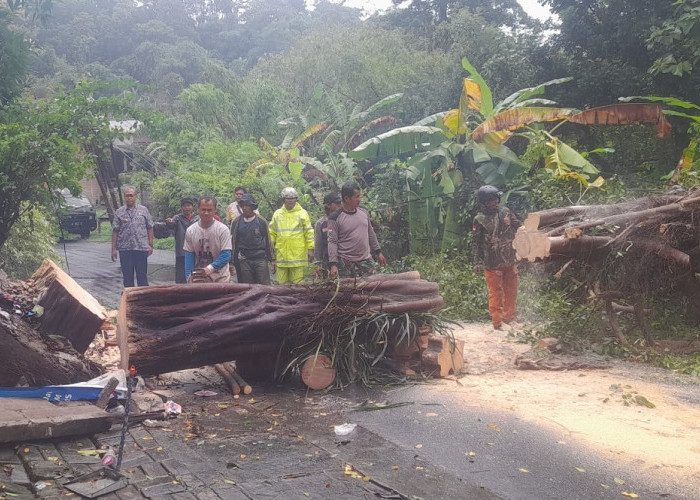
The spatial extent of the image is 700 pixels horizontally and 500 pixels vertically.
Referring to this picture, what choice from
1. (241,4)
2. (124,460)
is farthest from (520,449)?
(241,4)

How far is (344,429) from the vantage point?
5.12 meters

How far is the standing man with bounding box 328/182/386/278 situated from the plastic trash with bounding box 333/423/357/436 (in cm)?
283

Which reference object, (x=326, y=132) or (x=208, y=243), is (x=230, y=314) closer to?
(x=208, y=243)

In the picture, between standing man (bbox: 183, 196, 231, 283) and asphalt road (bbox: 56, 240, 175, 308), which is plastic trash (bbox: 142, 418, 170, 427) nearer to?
standing man (bbox: 183, 196, 231, 283)

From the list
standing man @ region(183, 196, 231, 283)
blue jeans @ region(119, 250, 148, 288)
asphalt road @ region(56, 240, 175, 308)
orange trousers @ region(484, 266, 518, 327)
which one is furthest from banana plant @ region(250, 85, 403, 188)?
standing man @ region(183, 196, 231, 283)

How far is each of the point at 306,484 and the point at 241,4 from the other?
155ft

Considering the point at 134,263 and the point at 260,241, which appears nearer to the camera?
the point at 260,241

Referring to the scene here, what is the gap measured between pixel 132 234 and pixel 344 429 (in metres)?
5.91

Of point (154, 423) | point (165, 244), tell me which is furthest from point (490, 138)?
point (165, 244)

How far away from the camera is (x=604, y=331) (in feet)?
25.5

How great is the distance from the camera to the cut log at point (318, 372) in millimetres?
6160

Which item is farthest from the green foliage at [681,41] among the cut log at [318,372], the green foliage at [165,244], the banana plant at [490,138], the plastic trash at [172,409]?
the green foliage at [165,244]

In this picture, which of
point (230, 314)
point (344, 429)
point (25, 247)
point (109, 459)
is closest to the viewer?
point (109, 459)

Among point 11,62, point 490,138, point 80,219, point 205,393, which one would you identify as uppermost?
point 11,62
